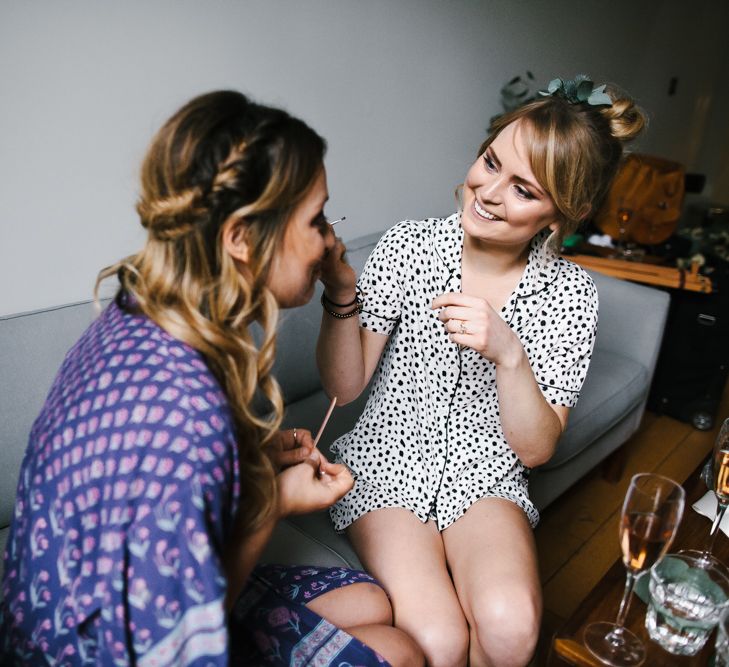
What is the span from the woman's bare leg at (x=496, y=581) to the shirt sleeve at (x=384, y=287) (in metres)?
0.44

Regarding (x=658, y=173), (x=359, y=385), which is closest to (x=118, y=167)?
(x=359, y=385)

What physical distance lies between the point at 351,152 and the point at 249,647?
1609mm

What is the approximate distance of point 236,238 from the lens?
810 millimetres

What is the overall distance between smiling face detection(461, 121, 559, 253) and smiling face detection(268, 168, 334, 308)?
0.45 meters

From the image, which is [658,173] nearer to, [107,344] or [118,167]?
[118,167]

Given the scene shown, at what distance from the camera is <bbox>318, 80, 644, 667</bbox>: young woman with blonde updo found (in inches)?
45.1

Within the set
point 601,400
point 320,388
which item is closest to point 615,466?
point 601,400

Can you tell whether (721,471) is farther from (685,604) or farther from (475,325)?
(475,325)

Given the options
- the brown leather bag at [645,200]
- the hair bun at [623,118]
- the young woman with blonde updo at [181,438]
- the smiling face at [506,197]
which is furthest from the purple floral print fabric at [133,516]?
A: the brown leather bag at [645,200]

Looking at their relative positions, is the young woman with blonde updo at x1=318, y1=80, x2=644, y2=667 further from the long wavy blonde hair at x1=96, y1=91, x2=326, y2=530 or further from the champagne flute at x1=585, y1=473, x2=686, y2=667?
the long wavy blonde hair at x1=96, y1=91, x2=326, y2=530

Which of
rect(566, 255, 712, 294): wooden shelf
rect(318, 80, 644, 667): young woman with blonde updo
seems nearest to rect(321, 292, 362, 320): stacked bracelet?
rect(318, 80, 644, 667): young woman with blonde updo

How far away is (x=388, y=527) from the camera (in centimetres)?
128

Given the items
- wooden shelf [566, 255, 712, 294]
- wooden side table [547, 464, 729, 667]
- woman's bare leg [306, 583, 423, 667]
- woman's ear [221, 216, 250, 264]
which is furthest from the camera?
wooden shelf [566, 255, 712, 294]

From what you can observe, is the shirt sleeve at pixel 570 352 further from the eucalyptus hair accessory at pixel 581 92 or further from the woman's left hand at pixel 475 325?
the eucalyptus hair accessory at pixel 581 92
